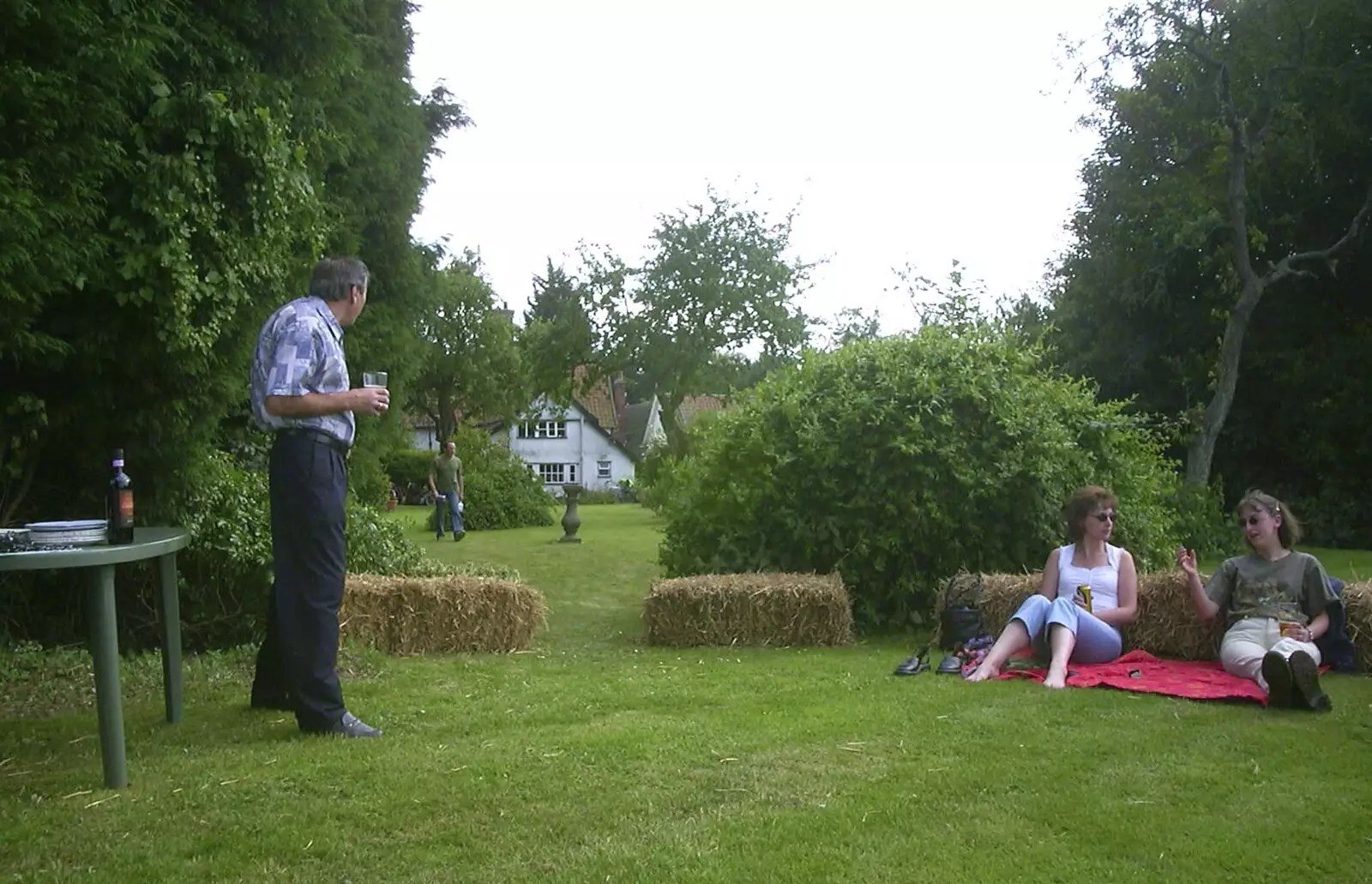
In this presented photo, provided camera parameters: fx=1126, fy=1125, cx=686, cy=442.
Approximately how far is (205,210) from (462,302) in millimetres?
38657

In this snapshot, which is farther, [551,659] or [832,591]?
[832,591]

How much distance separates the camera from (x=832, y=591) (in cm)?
740

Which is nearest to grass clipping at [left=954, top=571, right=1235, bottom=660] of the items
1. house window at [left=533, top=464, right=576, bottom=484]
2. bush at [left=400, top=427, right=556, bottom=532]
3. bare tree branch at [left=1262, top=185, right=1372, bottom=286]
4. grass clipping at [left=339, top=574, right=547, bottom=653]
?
grass clipping at [left=339, top=574, right=547, bottom=653]

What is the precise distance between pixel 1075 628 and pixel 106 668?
14.5ft

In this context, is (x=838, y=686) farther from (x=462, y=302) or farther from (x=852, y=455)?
(x=462, y=302)

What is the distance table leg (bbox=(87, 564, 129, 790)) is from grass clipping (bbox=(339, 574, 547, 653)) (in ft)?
9.85

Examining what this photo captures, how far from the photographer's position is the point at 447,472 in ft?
59.1

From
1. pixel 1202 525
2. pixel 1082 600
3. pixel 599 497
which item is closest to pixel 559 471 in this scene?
pixel 599 497

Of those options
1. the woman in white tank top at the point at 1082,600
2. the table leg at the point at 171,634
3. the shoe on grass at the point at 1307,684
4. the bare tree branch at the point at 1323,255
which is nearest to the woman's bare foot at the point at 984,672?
the woman in white tank top at the point at 1082,600

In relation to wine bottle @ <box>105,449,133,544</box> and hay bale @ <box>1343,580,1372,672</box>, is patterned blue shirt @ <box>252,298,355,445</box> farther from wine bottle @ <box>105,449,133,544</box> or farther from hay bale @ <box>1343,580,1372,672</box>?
hay bale @ <box>1343,580,1372,672</box>

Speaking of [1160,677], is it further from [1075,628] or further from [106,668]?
[106,668]

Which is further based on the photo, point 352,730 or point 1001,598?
point 1001,598

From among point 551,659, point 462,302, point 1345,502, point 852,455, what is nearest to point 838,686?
point 551,659

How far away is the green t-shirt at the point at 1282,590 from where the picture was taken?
560cm
